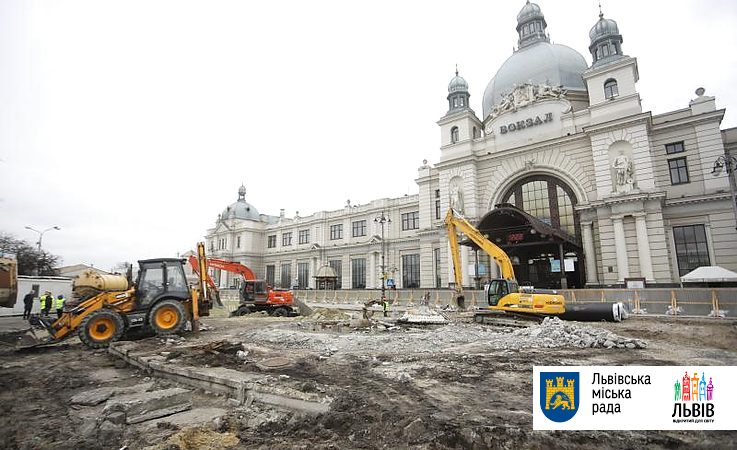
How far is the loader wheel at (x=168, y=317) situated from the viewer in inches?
458

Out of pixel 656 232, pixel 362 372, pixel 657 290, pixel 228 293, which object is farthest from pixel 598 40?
pixel 228 293

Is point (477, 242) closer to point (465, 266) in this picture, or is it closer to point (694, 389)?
point (465, 266)

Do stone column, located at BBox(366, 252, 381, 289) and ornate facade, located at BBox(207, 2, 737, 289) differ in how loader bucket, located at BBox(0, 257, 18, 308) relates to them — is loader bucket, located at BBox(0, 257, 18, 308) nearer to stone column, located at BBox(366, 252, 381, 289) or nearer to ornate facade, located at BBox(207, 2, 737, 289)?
ornate facade, located at BBox(207, 2, 737, 289)

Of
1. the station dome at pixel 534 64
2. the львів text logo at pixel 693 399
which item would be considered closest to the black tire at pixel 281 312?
the львів text logo at pixel 693 399

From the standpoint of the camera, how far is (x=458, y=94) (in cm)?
3544

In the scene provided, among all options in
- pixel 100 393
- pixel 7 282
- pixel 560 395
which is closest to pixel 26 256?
pixel 7 282

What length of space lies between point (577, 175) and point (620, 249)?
6.39 metres

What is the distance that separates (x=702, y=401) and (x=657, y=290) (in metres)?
18.5

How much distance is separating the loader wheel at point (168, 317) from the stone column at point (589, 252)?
25560 millimetres

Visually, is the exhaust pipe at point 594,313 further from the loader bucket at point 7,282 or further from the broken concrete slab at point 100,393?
the loader bucket at point 7,282

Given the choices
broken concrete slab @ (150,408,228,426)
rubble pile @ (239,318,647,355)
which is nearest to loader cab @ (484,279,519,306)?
rubble pile @ (239,318,647,355)

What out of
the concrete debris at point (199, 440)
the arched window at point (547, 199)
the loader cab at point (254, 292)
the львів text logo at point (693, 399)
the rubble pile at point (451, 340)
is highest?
the arched window at point (547, 199)

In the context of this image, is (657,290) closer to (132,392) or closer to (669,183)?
(669,183)

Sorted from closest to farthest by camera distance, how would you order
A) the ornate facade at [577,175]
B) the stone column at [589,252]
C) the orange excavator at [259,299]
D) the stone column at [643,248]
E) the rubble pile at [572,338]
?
the rubble pile at [572,338]
the orange excavator at [259,299]
the stone column at [643,248]
the ornate facade at [577,175]
the stone column at [589,252]
